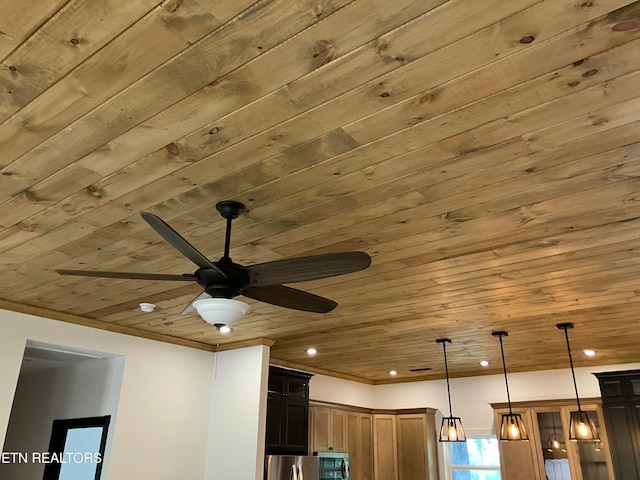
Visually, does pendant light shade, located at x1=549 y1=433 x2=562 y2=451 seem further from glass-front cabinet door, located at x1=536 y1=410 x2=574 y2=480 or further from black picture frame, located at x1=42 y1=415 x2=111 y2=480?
black picture frame, located at x1=42 y1=415 x2=111 y2=480

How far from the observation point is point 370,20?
144cm

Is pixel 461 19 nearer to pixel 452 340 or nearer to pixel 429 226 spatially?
pixel 429 226

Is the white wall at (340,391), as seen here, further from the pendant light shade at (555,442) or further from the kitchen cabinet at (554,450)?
the pendant light shade at (555,442)

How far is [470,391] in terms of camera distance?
7230mm

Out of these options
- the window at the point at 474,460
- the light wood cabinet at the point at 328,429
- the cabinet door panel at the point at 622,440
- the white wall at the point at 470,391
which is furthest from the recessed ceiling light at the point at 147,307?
the cabinet door panel at the point at 622,440

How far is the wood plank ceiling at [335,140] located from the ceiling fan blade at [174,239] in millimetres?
362

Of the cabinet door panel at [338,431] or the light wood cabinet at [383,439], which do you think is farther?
the light wood cabinet at [383,439]

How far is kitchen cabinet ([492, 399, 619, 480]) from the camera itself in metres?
5.79

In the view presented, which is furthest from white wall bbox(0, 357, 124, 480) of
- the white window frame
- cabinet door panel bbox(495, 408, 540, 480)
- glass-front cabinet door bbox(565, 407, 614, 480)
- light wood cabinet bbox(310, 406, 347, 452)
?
glass-front cabinet door bbox(565, 407, 614, 480)

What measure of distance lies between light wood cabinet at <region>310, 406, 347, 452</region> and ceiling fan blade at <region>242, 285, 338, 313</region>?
→ 432cm

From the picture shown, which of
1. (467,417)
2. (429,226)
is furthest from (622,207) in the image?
(467,417)

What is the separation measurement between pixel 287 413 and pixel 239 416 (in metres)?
0.77

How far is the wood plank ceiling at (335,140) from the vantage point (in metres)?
1.48

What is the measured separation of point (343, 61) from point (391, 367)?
19.5 feet
